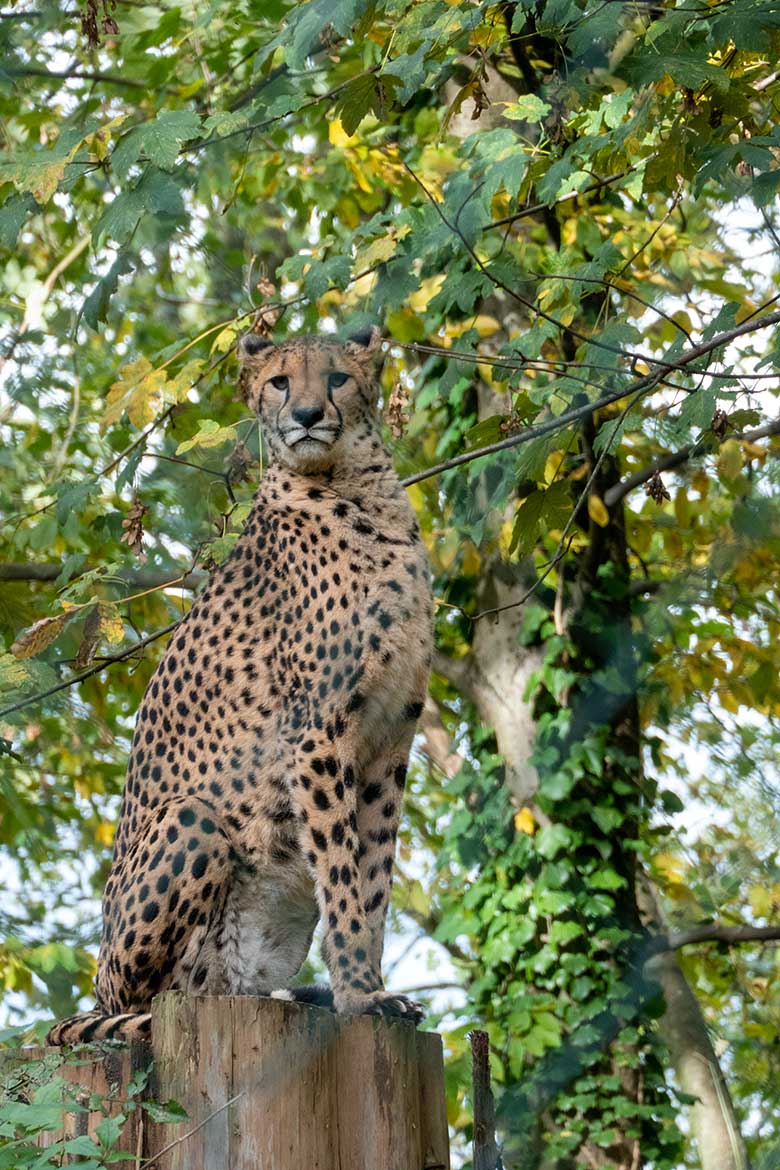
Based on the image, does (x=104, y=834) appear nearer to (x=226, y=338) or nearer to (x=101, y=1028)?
(x=226, y=338)

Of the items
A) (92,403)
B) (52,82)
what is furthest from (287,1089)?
(92,403)

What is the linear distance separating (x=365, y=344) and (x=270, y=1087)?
216 centimetres

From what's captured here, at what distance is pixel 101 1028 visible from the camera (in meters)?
3.26

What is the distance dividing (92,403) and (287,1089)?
7.10 metres

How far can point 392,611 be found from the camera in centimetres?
397

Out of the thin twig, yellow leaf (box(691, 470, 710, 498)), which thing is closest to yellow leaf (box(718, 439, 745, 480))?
yellow leaf (box(691, 470, 710, 498))

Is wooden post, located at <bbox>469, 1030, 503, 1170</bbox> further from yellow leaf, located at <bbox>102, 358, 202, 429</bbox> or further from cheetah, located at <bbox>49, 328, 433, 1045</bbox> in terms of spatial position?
yellow leaf, located at <bbox>102, 358, 202, 429</bbox>

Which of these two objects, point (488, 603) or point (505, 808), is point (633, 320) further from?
point (505, 808)

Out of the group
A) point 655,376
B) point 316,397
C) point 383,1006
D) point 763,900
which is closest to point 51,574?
point 316,397

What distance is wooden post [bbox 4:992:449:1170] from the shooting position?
2.81 metres

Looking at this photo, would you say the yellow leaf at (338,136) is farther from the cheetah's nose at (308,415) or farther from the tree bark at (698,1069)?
the tree bark at (698,1069)

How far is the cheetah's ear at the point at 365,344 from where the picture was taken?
423 centimetres

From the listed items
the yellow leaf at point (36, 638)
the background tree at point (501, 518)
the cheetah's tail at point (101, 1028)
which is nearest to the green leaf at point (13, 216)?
the background tree at point (501, 518)

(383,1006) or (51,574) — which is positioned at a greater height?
(51,574)
